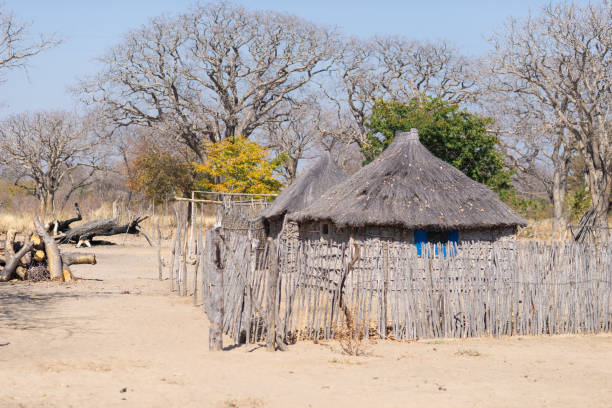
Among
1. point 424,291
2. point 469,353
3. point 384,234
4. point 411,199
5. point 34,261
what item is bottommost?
point 469,353

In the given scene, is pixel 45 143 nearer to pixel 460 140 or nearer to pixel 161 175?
pixel 161 175

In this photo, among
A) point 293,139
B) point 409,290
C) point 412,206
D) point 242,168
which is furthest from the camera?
point 293,139

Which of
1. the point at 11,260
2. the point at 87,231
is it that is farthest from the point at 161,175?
the point at 11,260

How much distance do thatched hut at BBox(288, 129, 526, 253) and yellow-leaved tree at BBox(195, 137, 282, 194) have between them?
46.3 ft

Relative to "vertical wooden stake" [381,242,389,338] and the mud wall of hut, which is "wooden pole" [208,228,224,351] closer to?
"vertical wooden stake" [381,242,389,338]

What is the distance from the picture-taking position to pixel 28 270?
572 inches

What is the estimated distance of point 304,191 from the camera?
749 inches

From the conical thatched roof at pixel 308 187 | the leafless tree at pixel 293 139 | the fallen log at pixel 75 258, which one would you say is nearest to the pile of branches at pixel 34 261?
the fallen log at pixel 75 258

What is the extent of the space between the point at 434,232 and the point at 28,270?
28.8ft

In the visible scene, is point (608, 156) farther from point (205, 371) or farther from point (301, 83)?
point (205, 371)

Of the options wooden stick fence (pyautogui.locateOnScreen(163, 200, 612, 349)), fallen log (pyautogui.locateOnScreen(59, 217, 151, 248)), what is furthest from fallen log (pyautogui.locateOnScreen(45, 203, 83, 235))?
wooden stick fence (pyautogui.locateOnScreen(163, 200, 612, 349))

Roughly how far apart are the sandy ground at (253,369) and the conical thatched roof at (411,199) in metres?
4.45

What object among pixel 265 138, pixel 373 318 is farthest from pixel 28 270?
pixel 265 138

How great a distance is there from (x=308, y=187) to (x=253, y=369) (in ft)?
38.8
